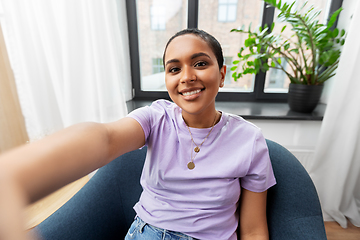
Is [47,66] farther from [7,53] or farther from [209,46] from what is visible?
[209,46]

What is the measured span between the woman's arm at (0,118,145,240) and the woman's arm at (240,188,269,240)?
0.51m

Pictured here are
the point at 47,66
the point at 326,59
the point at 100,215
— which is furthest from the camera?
the point at 326,59

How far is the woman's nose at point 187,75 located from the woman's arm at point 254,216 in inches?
18.2

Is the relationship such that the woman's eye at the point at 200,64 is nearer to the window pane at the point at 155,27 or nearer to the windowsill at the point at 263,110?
the windowsill at the point at 263,110

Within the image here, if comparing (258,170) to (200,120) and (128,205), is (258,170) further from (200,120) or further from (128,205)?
(128,205)

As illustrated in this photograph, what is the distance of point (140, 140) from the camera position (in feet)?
2.36

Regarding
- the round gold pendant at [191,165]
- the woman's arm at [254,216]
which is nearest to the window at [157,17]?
the round gold pendant at [191,165]

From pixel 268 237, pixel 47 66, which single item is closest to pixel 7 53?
pixel 47 66

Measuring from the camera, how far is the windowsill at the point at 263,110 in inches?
59.7

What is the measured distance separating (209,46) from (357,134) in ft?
4.01

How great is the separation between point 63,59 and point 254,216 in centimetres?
120

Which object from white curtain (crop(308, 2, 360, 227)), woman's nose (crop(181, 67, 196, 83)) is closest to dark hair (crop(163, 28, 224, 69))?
woman's nose (crop(181, 67, 196, 83))

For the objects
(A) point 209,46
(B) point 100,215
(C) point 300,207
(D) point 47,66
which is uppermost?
(A) point 209,46

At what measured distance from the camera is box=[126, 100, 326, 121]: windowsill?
1.52 meters
